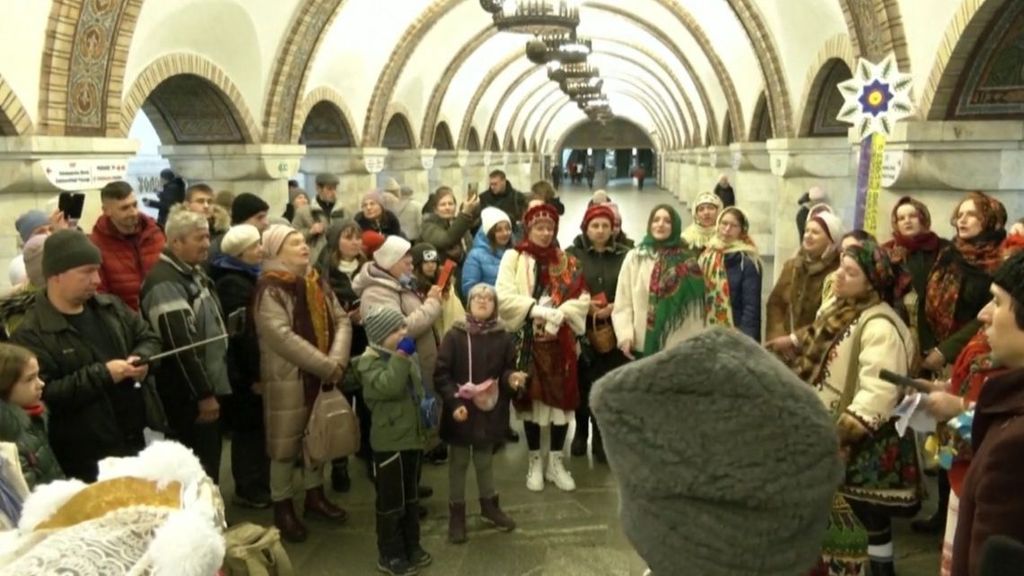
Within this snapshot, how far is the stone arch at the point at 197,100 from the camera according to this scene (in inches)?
295

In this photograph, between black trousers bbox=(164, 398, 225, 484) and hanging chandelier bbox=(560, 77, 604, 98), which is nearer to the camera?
black trousers bbox=(164, 398, 225, 484)

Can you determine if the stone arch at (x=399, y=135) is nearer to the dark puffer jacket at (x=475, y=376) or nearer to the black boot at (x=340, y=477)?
the black boot at (x=340, y=477)

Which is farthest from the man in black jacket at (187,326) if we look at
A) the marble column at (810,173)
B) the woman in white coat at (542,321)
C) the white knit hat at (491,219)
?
the marble column at (810,173)

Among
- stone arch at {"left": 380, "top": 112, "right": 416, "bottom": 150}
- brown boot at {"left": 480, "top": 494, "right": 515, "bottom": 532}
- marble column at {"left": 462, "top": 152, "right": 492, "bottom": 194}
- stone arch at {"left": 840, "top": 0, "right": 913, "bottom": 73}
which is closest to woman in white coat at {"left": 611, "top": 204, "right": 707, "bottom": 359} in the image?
brown boot at {"left": 480, "top": 494, "right": 515, "bottom": 532}

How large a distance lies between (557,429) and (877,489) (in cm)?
195

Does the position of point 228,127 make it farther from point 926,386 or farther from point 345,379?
point 926,386

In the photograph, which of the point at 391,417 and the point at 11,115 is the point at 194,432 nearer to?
the point at 391,417

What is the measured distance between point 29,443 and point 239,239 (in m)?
1.71

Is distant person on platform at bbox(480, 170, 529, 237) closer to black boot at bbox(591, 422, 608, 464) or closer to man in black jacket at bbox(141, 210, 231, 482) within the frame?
black boot at bbox(591, 422, 608, 464)

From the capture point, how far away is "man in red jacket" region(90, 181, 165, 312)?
3762 mm

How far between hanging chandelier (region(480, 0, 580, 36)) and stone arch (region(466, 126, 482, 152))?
14.8 m

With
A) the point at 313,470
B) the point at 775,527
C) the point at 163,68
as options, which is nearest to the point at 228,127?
the point at 163,68

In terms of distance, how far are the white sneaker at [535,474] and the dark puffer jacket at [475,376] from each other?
0.67 m

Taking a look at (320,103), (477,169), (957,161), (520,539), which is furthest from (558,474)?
(477,169)
